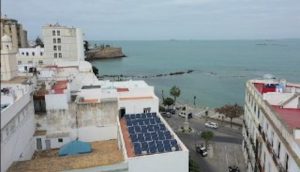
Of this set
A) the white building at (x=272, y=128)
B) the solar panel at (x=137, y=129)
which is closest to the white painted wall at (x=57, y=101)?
the solar panel at (x=137, y=129)

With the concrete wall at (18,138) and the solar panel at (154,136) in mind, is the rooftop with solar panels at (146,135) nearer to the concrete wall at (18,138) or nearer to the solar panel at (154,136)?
the solar panel at (154,136)

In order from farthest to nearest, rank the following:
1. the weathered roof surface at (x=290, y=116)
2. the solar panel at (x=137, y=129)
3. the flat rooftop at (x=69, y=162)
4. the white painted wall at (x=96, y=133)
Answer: the white painted wall at (x=96, y=133), the solar panel at (x=137, y=129), the weathered roof surface at (x=290, y=116), the flat rooftop at (x=69, y=162)

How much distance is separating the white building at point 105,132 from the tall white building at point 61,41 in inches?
1945

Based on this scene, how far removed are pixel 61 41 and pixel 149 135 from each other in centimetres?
6483

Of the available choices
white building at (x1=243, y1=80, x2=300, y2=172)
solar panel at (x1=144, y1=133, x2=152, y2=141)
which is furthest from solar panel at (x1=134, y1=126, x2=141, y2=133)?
white building at (x1=243, y1=80, x2=300, y2=172)

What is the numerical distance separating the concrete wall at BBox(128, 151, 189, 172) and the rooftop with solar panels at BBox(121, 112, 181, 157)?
0.46 meters

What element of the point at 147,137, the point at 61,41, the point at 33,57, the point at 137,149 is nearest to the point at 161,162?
the point at 137,149

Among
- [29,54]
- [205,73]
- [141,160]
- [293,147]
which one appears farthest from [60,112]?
[205,73]

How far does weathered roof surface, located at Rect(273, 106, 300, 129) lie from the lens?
21897 millimetres

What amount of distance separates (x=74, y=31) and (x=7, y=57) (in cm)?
5772

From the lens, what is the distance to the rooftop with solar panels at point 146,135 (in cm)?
1967

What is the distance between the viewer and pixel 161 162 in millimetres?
19125

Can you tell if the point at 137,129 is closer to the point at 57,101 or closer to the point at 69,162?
the point at 69,162

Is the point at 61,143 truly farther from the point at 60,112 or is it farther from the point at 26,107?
the point at 26,107
